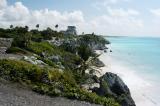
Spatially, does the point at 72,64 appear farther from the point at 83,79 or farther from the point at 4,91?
the point at 4,91

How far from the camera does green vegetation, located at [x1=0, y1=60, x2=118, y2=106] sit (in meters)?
30.0

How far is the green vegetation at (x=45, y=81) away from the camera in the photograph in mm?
29969

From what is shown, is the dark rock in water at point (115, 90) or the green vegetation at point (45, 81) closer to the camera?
the green vegetation at point (45, 81)

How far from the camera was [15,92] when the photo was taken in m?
27.8

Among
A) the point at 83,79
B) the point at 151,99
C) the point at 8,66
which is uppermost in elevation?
the point at 8,66

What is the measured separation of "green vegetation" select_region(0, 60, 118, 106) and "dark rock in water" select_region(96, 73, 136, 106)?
32.3 ft

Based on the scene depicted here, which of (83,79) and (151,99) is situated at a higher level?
(83,79)

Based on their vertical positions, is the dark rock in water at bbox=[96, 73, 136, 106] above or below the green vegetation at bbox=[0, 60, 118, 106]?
below

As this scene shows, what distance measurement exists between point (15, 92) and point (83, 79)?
23.5m

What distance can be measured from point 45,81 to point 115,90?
56.0 feet

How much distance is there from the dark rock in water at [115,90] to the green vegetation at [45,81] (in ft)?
32.3

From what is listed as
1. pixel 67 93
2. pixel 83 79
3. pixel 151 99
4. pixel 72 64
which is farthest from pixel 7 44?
pixel 67 93

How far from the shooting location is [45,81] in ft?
106

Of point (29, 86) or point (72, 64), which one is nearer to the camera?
point (29, 86)
